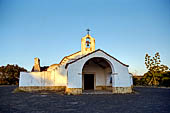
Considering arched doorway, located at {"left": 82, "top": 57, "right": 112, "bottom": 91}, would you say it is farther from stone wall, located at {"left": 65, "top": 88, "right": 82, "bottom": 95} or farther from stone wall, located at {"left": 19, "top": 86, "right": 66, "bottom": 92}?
stone wall, located at {"left": 65, "top": 88, "right": 82, "bottom": 95}

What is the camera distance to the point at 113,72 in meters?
10.8

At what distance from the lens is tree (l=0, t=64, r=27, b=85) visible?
2714 cm

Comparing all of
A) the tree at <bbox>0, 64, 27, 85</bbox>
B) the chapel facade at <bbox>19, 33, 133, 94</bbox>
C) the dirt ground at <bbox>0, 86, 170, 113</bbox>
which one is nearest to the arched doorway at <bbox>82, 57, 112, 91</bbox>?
the chapel facade at <bbox>19, 33, 133, 94</bbox>

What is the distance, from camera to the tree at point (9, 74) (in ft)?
89.1

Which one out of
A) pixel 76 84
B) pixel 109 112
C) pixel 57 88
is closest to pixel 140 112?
pixel 109 112

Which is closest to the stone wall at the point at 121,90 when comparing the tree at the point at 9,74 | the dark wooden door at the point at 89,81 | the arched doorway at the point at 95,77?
the arched doorway at the point at 95,77

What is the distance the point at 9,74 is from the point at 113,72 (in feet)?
83.1

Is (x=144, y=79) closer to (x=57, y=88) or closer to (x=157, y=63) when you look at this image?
(x=157, y=63)

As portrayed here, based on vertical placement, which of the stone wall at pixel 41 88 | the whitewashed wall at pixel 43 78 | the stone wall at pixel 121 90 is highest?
the whitewashed wall at pixel 43 78

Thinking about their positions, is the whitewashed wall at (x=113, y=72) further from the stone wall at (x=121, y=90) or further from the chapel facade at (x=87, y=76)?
the stone wall at (x=121, y=90)

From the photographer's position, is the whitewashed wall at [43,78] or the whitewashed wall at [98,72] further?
the whitewashed wall at [98,72]

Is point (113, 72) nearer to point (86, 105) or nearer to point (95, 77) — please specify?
point (95, 77)

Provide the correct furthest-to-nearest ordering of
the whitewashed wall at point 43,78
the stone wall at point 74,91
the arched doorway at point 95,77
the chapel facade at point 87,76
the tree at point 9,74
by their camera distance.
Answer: the tree at point 9,74
the arched doorway at point 95,77
the whitewashed wall at point 43,78
the chapel facade at point 87,76
the stone wall at point 74,91

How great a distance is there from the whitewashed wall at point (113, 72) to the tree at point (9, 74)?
22.9 m
